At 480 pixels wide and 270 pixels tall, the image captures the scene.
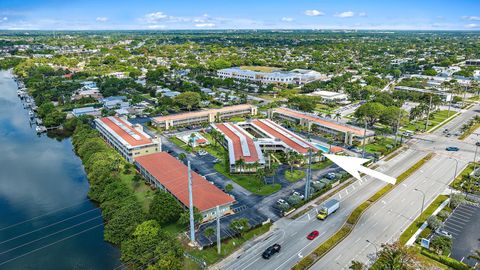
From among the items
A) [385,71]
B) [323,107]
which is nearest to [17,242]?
[323,107]

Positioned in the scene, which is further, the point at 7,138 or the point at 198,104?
the point at 198,104

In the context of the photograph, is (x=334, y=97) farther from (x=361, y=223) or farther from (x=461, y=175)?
(x=361, y=223)

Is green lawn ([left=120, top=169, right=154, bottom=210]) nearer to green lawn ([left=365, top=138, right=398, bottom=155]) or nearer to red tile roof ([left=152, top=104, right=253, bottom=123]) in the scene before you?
red tile roof ([left=152, top=104, right=253, bottom=123])

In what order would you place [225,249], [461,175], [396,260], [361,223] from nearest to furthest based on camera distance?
[396,260]
[225,249]
[361,223]
[461,175]

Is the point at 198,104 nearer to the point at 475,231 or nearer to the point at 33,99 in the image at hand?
the point at 33,99

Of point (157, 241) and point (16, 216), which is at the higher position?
point (157, 241)

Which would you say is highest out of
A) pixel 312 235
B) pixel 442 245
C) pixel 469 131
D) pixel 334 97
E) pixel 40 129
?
pixel 334 97

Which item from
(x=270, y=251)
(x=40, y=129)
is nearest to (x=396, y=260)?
(x=270, y=251)

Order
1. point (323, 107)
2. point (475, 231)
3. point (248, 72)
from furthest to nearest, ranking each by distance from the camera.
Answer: point (248, 72)
point (323, 107)
point (475, 231)
